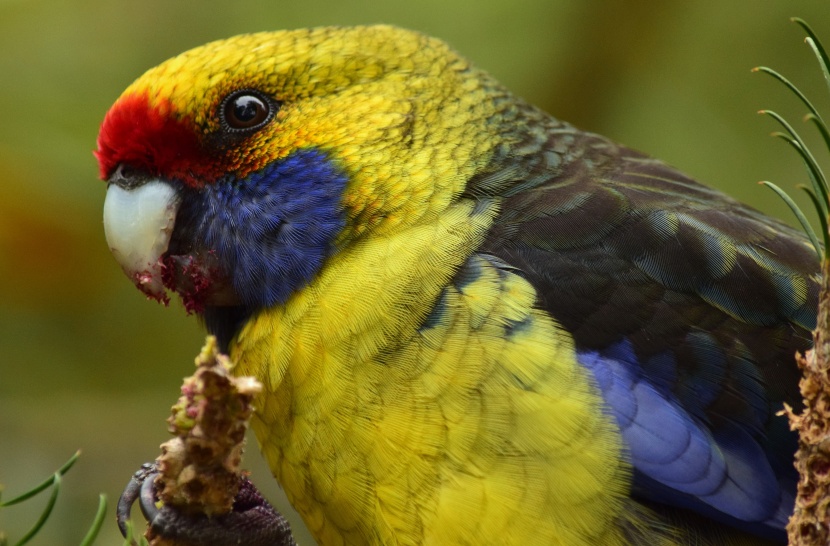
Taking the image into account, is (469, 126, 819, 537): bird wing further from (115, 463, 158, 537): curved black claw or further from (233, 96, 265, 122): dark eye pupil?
(115, 463, 158, 537): curved black claw

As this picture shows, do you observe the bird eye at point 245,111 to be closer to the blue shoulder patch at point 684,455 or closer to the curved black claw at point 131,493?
the curved black claw at point 131,493

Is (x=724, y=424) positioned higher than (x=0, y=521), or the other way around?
(x=724, y=424)

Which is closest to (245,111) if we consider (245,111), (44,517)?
(245,111)

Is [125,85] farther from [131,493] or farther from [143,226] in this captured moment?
[131,493]

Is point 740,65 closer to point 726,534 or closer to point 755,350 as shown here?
point 755,350

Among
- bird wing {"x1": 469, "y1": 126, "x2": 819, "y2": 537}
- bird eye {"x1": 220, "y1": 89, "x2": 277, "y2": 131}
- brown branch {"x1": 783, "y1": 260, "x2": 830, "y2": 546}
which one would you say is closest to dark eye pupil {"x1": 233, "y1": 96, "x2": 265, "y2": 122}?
bird eye {"x1": 220, "y1": 89, "x2": 277, "y2": 131}

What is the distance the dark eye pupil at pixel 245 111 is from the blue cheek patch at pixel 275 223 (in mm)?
118

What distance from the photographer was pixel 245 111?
222cm

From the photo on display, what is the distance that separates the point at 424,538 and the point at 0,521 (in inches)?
52.7

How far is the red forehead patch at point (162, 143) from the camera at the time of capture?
2.18 meters

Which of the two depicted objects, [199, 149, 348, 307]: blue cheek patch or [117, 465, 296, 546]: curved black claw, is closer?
[117, 465, 296, 546]: curved black claw

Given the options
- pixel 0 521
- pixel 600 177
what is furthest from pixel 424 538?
pixel 0 521

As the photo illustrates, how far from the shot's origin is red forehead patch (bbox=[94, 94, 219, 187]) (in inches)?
85.8

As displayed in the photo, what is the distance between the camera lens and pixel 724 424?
1961 mm
